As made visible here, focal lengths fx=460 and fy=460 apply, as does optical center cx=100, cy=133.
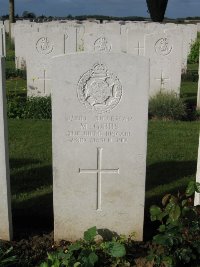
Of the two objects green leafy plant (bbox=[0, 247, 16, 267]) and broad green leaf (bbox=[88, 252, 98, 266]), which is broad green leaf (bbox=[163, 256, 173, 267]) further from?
green leafy plant (bbox=[0, 247, 16, 267])

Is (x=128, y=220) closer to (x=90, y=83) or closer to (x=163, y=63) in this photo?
(x=90, y=83)

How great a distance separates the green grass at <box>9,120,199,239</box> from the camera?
462 cm

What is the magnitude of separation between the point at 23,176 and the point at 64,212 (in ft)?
5.41

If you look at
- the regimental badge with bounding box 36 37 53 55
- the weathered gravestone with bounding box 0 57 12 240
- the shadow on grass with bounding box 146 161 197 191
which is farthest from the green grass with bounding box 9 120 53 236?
the regimental badge with bounding box 36 37 53 55

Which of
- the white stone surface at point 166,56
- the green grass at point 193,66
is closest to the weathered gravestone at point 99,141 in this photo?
the white stone surface at point 166,56

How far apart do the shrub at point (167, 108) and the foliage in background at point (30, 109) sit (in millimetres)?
1989

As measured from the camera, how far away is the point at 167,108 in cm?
857

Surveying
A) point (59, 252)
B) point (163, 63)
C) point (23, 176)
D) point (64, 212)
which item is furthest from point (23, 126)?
point (59, 252)

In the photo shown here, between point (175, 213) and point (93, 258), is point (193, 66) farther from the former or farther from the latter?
point (93, 258)

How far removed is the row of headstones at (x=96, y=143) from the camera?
3.66m

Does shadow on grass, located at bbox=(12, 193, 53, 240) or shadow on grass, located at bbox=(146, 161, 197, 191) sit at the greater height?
shadow on grass, located at bbox=(146, 161, 197, 191)

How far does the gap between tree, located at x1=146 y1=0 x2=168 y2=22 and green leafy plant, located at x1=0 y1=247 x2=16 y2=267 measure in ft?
80.9


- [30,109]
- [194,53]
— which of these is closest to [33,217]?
[30,109]

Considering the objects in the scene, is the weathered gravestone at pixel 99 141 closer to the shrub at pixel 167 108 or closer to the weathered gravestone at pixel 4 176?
the weathered gravestone at pixel 4 176
